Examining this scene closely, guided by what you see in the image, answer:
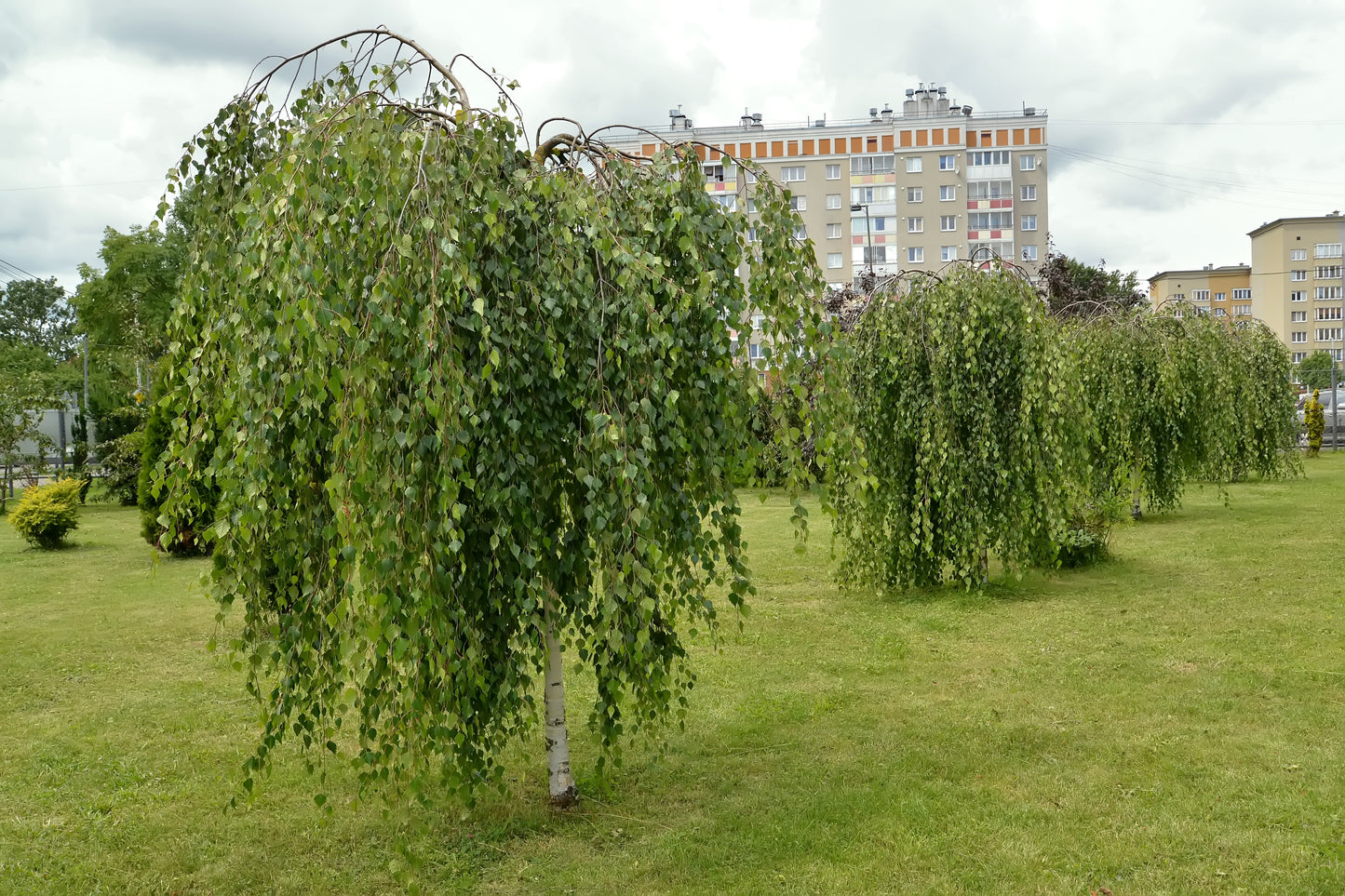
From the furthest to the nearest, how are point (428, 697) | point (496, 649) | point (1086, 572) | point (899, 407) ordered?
point (1086, 572)
point (899, 407)
point (496, 649)
point (428, 697)

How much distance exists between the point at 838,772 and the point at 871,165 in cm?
4679

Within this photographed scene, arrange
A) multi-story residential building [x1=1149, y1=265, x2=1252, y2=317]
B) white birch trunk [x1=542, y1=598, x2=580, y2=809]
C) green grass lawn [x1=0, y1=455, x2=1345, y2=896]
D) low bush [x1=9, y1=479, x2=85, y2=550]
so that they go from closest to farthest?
1. green grass lawn [x1=0, y1=455, x2=1345, y2=896]
2. white birch trunk [x1=542, y1=598, x2=580, y2=809]
3. low bush [x1=9, y1=479, x2=85, y2=550]
4. multi-story residential building [x1=1149, y1=265, x2=1252, y2=317]

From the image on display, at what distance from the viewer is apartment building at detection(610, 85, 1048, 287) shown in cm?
4747

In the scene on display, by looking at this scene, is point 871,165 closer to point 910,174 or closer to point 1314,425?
point 910,174

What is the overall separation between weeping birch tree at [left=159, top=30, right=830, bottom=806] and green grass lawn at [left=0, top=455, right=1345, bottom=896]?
2.41 ft

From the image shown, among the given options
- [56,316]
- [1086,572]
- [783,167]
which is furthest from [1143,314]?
[56,316]

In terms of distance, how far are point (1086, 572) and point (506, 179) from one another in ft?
26.4

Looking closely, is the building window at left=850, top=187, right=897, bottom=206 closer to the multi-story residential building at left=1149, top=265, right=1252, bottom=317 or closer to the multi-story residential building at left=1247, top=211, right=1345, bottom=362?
the multi-story residential building at left=1247, top=211, right=1345, bottom=362

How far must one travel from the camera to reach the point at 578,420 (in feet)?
12.0

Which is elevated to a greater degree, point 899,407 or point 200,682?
point 899,407

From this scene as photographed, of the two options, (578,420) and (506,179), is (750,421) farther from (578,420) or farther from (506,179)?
(506,179)

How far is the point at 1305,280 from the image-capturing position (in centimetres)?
7231

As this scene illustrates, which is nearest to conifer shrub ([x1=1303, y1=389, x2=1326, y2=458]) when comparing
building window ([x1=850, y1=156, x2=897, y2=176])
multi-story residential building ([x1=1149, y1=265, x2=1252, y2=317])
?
building window ([x1=850, y1=156, x2=897, y2=176])

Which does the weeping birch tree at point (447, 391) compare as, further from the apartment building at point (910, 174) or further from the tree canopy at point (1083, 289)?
the apartment building at point (910, 174)
